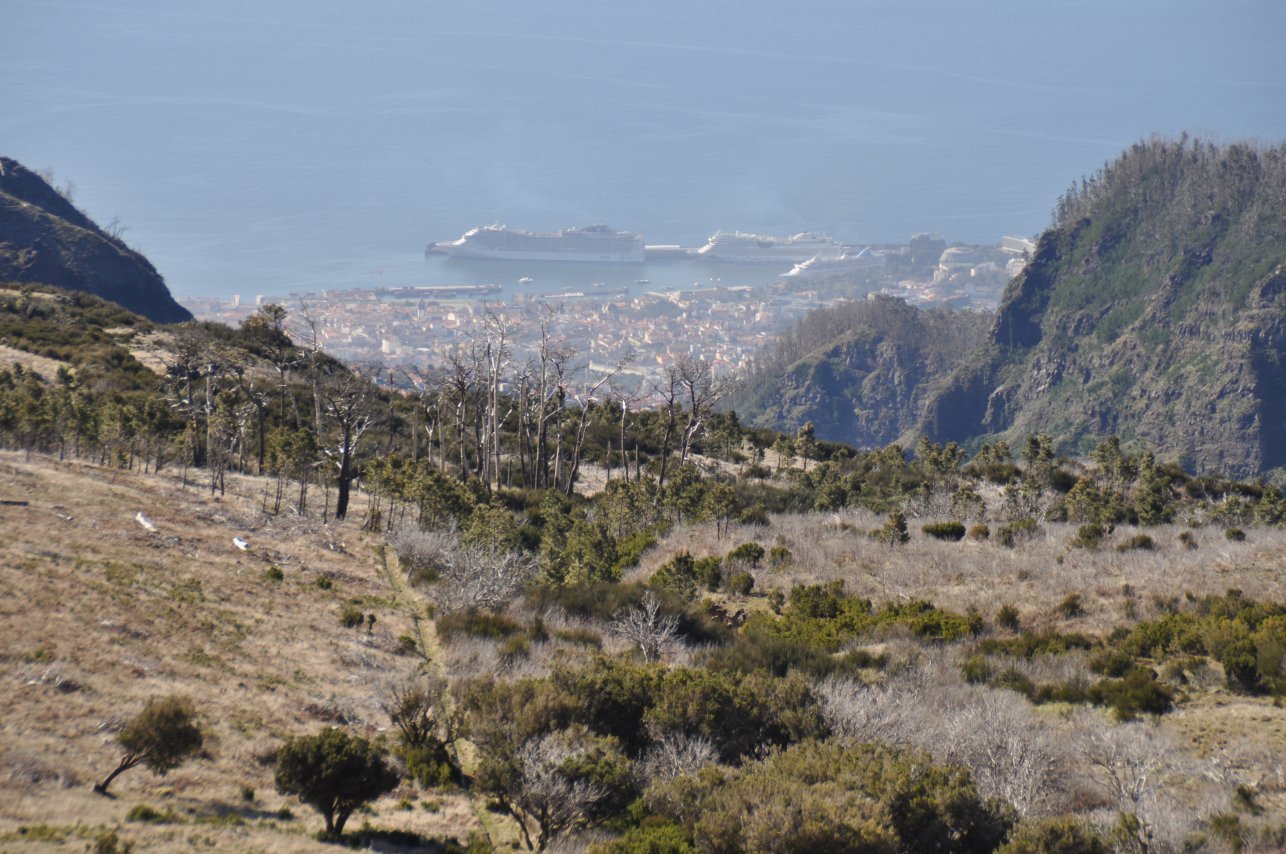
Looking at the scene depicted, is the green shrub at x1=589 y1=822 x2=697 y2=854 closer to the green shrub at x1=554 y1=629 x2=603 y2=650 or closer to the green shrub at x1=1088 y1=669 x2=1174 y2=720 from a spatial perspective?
the green shrub at x1=1088 y1=669 x2=1174 y2=720

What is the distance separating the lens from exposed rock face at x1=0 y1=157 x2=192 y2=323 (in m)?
70.8

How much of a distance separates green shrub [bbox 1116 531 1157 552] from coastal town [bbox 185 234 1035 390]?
54.6 metres

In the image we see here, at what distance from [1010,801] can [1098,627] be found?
21.1ft

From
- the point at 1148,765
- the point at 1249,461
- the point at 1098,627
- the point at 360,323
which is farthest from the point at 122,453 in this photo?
the point at 360,323

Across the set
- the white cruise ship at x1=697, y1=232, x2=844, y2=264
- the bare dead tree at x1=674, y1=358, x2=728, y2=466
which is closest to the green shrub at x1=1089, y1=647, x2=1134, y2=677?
the bare dead tree at x1=674, y1=358, x2=728, y2=466

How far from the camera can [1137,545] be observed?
776 inches

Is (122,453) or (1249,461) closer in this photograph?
(122,453)

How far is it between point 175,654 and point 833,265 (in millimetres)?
164929

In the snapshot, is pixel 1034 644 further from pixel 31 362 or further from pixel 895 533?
pixel 31 362

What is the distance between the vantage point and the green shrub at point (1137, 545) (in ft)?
63.5

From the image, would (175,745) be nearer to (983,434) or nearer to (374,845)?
(374,845)

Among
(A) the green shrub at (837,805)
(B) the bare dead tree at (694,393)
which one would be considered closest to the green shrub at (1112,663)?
(A) the green shrub at (837,805)

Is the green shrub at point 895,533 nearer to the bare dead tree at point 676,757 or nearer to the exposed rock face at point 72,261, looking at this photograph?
the bare dead tree at point 676,757

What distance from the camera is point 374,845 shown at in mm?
9508
